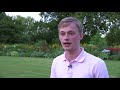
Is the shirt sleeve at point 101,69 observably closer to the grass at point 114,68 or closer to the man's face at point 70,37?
the man's face at point 70,37

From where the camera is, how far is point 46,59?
3.02 metres

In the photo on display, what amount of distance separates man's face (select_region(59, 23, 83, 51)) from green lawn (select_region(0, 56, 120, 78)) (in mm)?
717

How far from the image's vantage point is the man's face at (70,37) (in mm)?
2168

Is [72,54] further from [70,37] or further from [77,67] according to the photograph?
[70,37]

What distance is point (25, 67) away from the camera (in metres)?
3.09

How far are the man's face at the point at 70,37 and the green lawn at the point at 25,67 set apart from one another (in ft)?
2.35

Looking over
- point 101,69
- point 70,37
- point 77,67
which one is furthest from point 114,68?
point 101,69

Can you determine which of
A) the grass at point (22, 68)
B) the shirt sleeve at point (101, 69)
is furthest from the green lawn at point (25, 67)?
the shirt sleeve at point (101, 69)

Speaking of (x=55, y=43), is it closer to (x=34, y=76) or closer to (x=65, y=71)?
(x=34, y=76)

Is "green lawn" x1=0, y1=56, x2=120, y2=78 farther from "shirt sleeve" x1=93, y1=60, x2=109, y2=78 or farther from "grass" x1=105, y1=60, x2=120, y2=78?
"shirt sleeve" x1=93, y1=60, x2=109, y2=78

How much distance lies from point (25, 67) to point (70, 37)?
3.14ft

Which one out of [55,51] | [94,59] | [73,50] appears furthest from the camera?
[55,51]

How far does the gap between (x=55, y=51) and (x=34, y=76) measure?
1.44ft
